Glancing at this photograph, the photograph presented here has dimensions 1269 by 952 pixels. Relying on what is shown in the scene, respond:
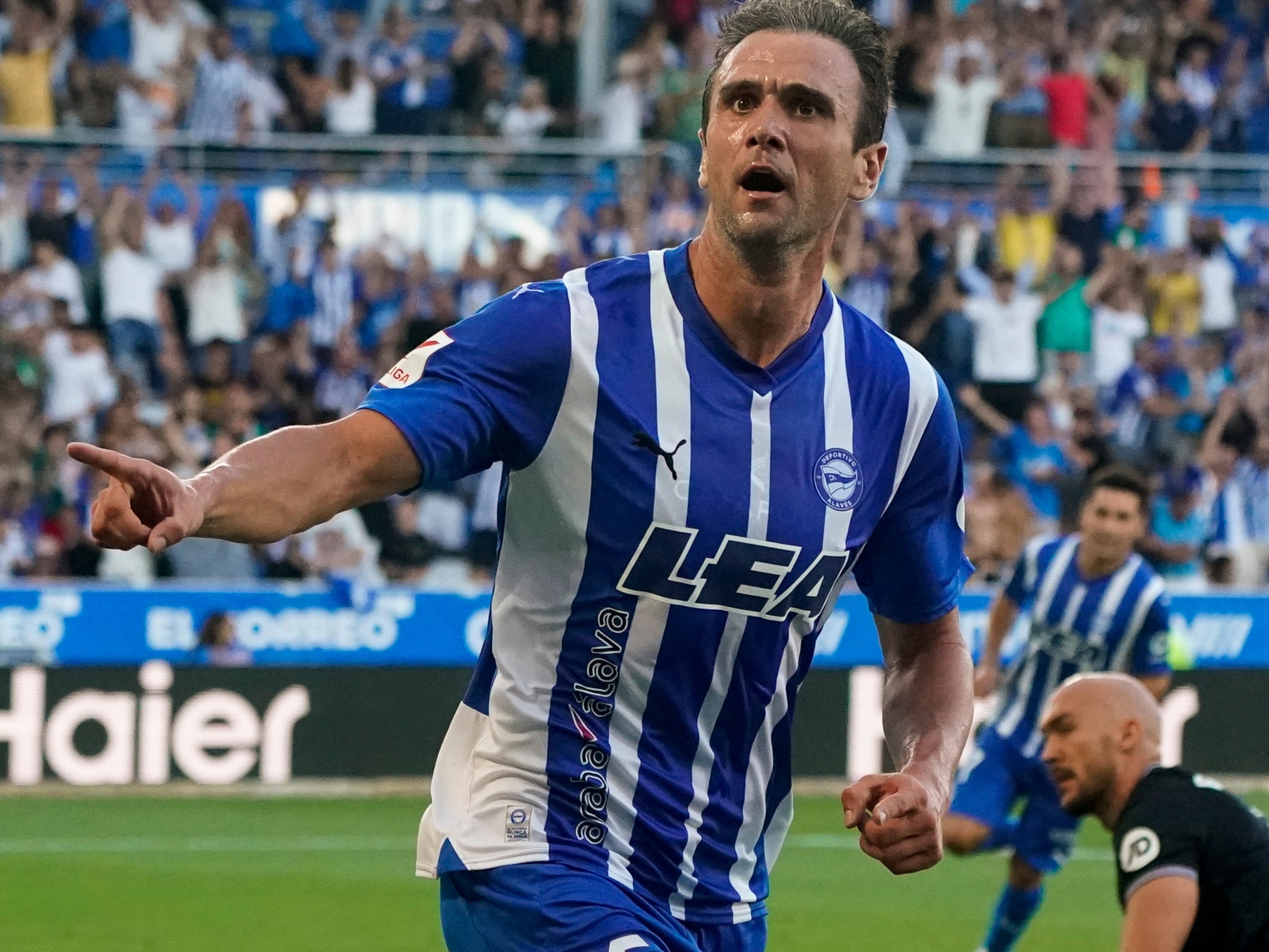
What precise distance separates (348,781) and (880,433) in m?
10.4

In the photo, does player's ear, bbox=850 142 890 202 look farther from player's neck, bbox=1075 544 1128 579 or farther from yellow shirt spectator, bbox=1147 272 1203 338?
yellow shirt spectator, bbox=1147 272 1203 338

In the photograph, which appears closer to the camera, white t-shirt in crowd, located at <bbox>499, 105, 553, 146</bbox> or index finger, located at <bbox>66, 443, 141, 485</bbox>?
index finger, located at <bbox>66, 443, 141, 485</bbox>

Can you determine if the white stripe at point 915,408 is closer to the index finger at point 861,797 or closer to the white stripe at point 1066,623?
the index finger at point 861,797

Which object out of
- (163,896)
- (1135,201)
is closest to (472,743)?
(163,896)

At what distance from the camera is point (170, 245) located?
16.4 metres

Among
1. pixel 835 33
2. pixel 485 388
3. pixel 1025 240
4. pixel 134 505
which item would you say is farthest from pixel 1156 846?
pixel 1025 240

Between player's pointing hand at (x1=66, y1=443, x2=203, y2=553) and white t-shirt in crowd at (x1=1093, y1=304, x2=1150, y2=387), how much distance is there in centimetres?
1577

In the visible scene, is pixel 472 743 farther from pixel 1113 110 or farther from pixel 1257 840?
→ pixel 1113 110

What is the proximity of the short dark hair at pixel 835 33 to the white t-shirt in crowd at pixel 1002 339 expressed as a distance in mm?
13895

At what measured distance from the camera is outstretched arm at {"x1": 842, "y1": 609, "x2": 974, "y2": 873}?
125 inches

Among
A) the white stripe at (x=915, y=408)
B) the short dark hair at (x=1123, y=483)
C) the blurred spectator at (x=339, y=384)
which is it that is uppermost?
the white stripe at (x=915, y=408)

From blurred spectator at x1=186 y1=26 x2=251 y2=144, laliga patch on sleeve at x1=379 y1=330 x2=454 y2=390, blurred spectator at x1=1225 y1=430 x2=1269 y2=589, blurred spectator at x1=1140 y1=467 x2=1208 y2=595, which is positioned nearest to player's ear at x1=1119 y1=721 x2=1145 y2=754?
laliga patch on sleeve at x1=379 y1=330 x2=454 y2=390

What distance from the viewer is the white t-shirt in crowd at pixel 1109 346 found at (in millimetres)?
17688

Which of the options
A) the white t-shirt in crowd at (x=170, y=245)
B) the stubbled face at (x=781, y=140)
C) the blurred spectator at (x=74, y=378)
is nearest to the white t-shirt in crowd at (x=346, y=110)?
the white t-shirt in crowd at (x=170, y=245)
